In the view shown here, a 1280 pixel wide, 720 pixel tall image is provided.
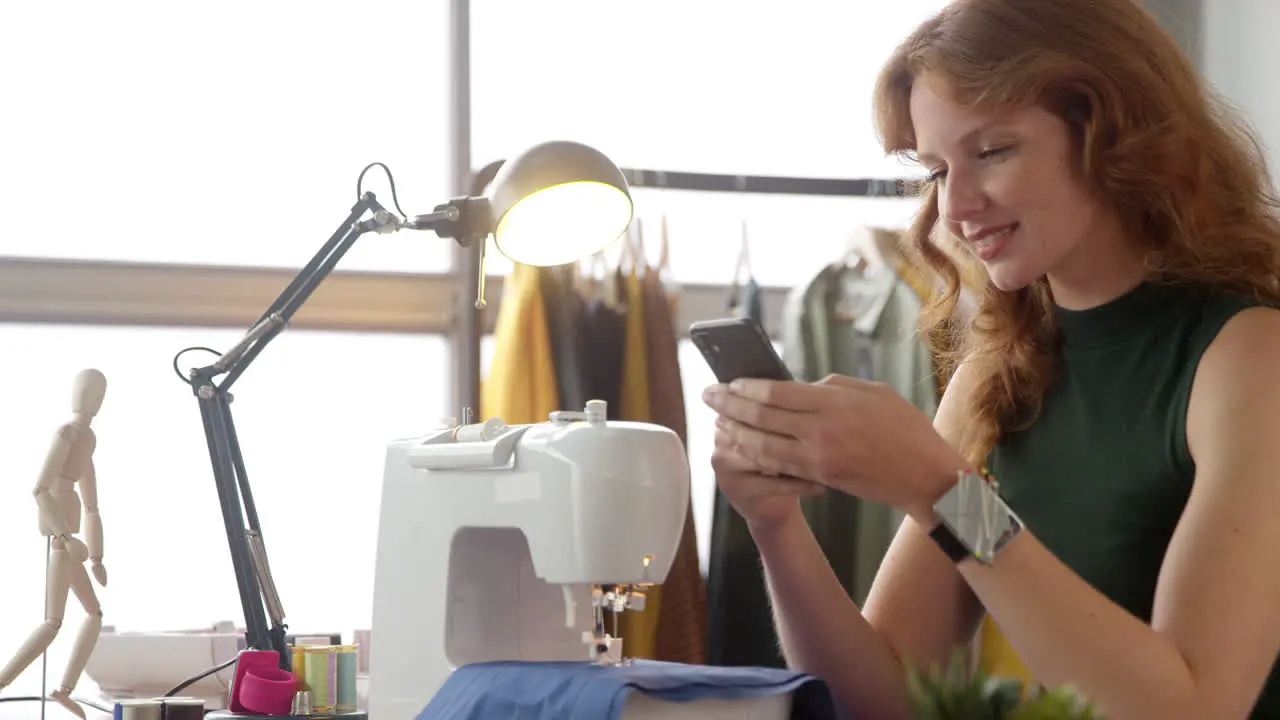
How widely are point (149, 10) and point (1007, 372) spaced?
69.6 inches

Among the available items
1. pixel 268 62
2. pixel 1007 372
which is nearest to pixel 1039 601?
pixel 1007 372

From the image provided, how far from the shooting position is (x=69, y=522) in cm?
168

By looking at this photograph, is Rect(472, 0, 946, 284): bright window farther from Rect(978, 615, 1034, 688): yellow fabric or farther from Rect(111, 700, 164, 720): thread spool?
Rect(111, 700, 164, 720): thread spool

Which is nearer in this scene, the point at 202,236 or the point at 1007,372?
the point at 1007,372

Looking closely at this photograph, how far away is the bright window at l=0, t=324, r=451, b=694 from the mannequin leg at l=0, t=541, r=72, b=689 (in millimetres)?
627

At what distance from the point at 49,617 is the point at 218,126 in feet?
3.67

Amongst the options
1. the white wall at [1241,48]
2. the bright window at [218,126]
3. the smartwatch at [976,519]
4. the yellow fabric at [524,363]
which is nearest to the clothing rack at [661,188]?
the yellow fabric at [524,363]

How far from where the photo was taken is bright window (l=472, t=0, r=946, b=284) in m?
2.72

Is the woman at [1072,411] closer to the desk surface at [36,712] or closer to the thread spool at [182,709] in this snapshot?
the thread spool at [182,709]

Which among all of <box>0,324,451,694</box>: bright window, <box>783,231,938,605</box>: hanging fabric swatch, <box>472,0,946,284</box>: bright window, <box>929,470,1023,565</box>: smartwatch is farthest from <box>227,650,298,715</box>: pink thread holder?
<box>472,0,946,284</box>: bright window

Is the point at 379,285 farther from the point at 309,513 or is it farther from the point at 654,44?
the point at 654,44

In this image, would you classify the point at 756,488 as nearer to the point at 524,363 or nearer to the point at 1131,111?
the point at 1131,111

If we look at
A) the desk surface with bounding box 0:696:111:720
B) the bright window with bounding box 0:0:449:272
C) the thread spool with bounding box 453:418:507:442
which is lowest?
the desk surface with bounding box 0:696:111:720

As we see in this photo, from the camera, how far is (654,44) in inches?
111
